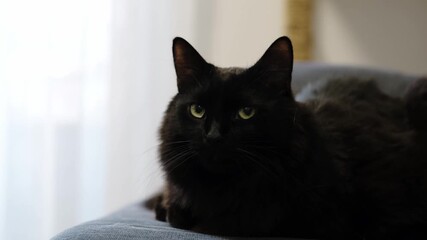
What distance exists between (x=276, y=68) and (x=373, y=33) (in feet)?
4.83

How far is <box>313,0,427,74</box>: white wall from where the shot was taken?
235 centimetres

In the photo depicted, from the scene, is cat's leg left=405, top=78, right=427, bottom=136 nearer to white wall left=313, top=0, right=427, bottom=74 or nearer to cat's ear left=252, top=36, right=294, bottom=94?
cat's ear left=252, top=36, right=294, bottom=94

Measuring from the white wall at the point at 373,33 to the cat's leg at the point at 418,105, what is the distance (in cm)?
98

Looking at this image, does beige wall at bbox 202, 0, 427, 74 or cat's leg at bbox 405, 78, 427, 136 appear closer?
cat's leg at bbox 405, 78, 427, 136

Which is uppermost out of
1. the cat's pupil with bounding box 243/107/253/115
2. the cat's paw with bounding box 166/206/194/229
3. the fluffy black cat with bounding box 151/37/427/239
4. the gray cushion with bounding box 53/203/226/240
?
the cat's pupil with bounding box 243/107/253/115

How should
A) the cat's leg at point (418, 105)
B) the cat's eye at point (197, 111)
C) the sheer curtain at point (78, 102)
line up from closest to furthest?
the cat's eye at point (197, 111)
the cat's leg at point (418, 105)
the sheer curtain at point (78, 102)

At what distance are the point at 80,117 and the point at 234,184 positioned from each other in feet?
3.16

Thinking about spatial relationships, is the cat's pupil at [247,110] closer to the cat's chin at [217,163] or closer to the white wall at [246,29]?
the cat's chin at [217,163]

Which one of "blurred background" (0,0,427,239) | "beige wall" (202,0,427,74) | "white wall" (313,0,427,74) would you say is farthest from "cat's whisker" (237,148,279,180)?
"white wall" (313,0,427,74)

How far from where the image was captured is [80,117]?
73.6 inches

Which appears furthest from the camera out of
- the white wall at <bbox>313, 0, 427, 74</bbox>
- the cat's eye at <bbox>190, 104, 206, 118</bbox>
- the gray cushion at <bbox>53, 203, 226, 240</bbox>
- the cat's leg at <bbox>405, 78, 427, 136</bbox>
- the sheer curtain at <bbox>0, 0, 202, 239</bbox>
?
the white wall at <bbox>313, 0, 427, 74</bbox>

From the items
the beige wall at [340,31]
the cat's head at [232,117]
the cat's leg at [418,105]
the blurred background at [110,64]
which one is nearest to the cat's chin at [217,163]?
the cat's head at [232,117]

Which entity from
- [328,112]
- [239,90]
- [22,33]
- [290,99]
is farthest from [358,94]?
[22,33]

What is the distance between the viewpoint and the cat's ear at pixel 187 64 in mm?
1145
